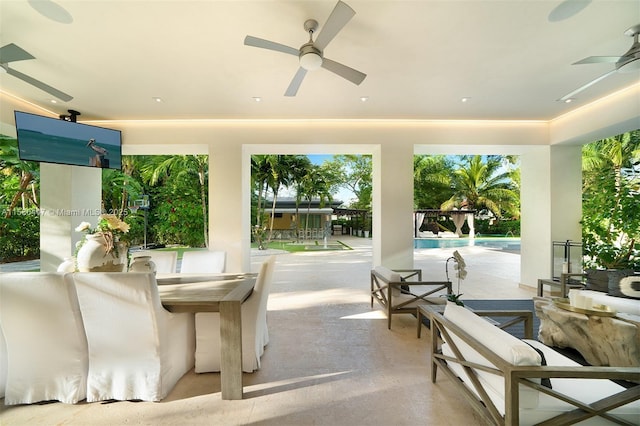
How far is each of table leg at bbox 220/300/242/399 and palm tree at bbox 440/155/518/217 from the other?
54.3 feet

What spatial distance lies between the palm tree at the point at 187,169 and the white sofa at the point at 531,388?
9.88 metres

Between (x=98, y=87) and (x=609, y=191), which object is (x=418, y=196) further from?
(x=98, y=87)

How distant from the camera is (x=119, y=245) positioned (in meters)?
2.46

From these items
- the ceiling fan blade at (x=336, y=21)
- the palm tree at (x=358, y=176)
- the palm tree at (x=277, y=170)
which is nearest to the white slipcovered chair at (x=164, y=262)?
the ceiling fan blade at (x=336, y=21)

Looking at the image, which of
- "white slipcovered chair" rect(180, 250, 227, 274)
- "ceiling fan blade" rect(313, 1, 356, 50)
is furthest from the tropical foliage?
Answer: "white slipcovered chair" rect(180, 250, 227, 274)

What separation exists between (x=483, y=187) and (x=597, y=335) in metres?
15.6

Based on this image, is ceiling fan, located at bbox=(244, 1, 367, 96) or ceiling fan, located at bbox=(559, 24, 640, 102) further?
ceiling fan, located at bbox=(559, 24, 640, 102)

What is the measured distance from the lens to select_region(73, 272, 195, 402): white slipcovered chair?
6.19 feet

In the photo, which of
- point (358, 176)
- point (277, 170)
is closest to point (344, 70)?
point (277, 170)

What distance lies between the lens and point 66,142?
4242 millimetres

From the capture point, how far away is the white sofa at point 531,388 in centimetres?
132

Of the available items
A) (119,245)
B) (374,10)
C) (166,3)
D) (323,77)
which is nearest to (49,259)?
(119,245)

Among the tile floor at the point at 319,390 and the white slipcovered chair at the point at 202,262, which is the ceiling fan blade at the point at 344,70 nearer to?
the white slipcovered chair at the point at 202,262

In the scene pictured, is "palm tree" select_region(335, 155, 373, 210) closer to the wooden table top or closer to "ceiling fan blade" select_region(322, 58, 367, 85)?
"ceiling fan blade" select_region(322, 58, 367, 85)
